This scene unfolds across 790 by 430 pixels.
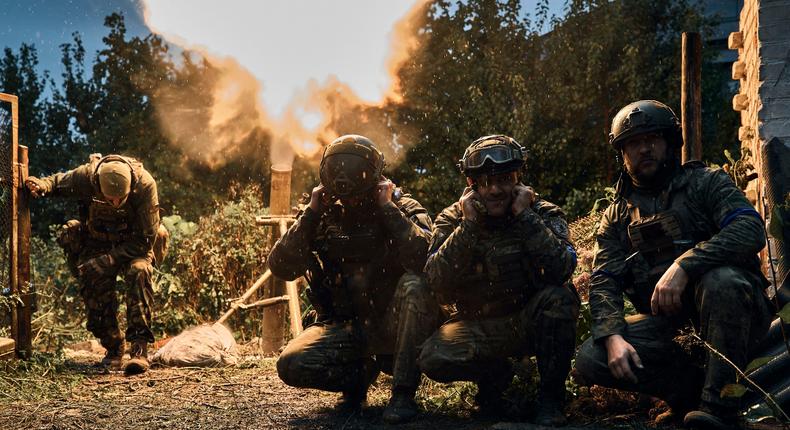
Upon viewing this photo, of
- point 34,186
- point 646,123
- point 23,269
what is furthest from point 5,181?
point 646,123

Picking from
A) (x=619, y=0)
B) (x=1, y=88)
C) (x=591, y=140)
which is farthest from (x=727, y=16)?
(x=1, y=88)

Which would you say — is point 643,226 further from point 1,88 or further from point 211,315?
point 1,88

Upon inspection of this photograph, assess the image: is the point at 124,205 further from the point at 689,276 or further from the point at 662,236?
the point at 689,276

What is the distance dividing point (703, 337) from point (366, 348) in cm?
215

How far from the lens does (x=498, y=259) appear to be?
4.63m

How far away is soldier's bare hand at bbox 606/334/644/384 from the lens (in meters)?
4.10

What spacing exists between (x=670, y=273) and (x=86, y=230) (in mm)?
5830

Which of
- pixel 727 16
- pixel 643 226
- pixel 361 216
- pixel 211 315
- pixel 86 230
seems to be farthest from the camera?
pixel 727 16

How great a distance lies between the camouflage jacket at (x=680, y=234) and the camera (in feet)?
13.3

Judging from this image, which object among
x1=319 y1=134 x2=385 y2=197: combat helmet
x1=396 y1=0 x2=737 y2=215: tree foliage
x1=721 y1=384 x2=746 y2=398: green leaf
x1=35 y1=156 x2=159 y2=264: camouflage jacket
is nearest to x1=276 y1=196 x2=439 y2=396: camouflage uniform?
x1=319 y1=134 x2=385 y2=197: combat helmet

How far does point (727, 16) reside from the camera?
16703 mm

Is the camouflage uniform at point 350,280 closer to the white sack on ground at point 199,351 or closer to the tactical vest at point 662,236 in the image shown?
the tactical vest at point 662,236

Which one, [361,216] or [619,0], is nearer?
[361,216]

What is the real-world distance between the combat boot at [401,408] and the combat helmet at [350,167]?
4.33 ft
